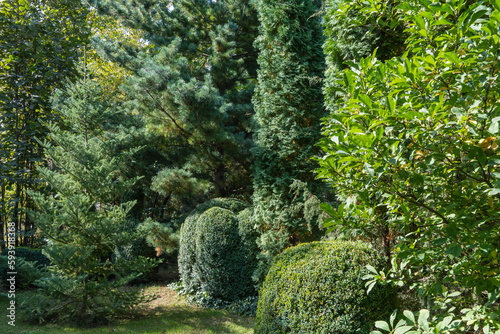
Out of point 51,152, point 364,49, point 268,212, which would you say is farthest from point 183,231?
point 364,49

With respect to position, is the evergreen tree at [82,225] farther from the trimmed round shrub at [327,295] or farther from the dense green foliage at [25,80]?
the trimmed round shrub at [327,295]

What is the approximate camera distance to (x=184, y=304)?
641 centimetres

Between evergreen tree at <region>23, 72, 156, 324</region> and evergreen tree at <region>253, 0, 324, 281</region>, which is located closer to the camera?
evergreen tree at <region>23, 72, 156, 324</region>

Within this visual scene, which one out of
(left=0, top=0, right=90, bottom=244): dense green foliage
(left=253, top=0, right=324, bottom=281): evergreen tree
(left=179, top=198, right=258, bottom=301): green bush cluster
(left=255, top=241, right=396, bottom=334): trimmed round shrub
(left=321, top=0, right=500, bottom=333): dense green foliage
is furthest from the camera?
(left=0, top=0, right=90, bottom=244): dense green foliage

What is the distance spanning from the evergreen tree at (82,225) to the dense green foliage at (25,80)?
217 cm

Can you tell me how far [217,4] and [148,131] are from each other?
393 centimetres

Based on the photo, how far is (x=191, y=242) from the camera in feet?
21.4

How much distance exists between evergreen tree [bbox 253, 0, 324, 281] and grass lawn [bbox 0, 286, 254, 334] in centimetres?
90

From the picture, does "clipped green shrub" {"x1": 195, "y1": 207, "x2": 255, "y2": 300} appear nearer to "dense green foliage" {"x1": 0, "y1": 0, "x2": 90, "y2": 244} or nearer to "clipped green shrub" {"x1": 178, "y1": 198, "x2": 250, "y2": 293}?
"clipped green shrub" {"x1": 178, "y1": 198, "x2": 250, "y2": 293}

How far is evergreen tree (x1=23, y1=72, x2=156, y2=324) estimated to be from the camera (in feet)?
15.9

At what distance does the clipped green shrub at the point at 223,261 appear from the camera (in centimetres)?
594

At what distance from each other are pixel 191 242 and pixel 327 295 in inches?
159

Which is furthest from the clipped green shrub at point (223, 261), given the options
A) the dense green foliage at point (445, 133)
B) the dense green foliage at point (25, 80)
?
the dense green foliage at point (445, 133)

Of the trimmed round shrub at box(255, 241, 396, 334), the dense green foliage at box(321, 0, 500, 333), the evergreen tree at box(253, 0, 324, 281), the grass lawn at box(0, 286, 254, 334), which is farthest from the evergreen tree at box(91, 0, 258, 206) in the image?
the dense green foliage at box(321, 0, 500, 333)
